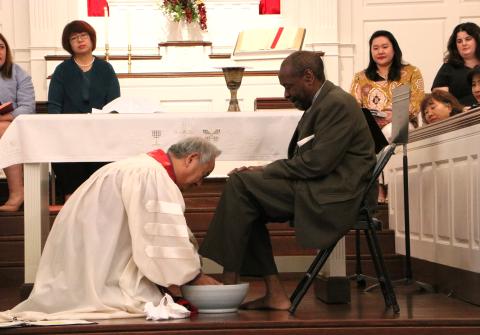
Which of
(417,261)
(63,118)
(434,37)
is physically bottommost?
(417,261)

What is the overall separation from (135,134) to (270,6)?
16.9 ft

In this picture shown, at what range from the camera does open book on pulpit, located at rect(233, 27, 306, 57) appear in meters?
9.38

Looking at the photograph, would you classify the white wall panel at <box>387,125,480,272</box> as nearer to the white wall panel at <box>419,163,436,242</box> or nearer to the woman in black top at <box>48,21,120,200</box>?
the white wall panel at <box>419,163,436,242</box>

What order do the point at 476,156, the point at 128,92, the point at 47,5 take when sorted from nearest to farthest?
the point at 476,156, the point at 128,92, the point at 47,5

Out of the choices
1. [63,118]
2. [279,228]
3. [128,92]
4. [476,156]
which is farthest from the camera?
[128,92]

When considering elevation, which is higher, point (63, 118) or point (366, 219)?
point (63, 118)

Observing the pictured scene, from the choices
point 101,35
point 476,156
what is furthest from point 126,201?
point 101,35

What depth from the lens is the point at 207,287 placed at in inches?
201

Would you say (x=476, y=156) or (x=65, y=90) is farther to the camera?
(x=65, y=90)

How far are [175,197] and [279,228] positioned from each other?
239 cm

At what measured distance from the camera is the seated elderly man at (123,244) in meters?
5.13

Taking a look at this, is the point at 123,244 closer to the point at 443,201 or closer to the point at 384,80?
the point at 443,201

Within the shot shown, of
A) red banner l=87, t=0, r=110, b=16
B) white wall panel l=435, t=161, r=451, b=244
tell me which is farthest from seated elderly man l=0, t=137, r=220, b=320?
red banner l=87, t=0, r=110, b=16

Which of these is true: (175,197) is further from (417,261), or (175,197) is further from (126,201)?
(417,261)
